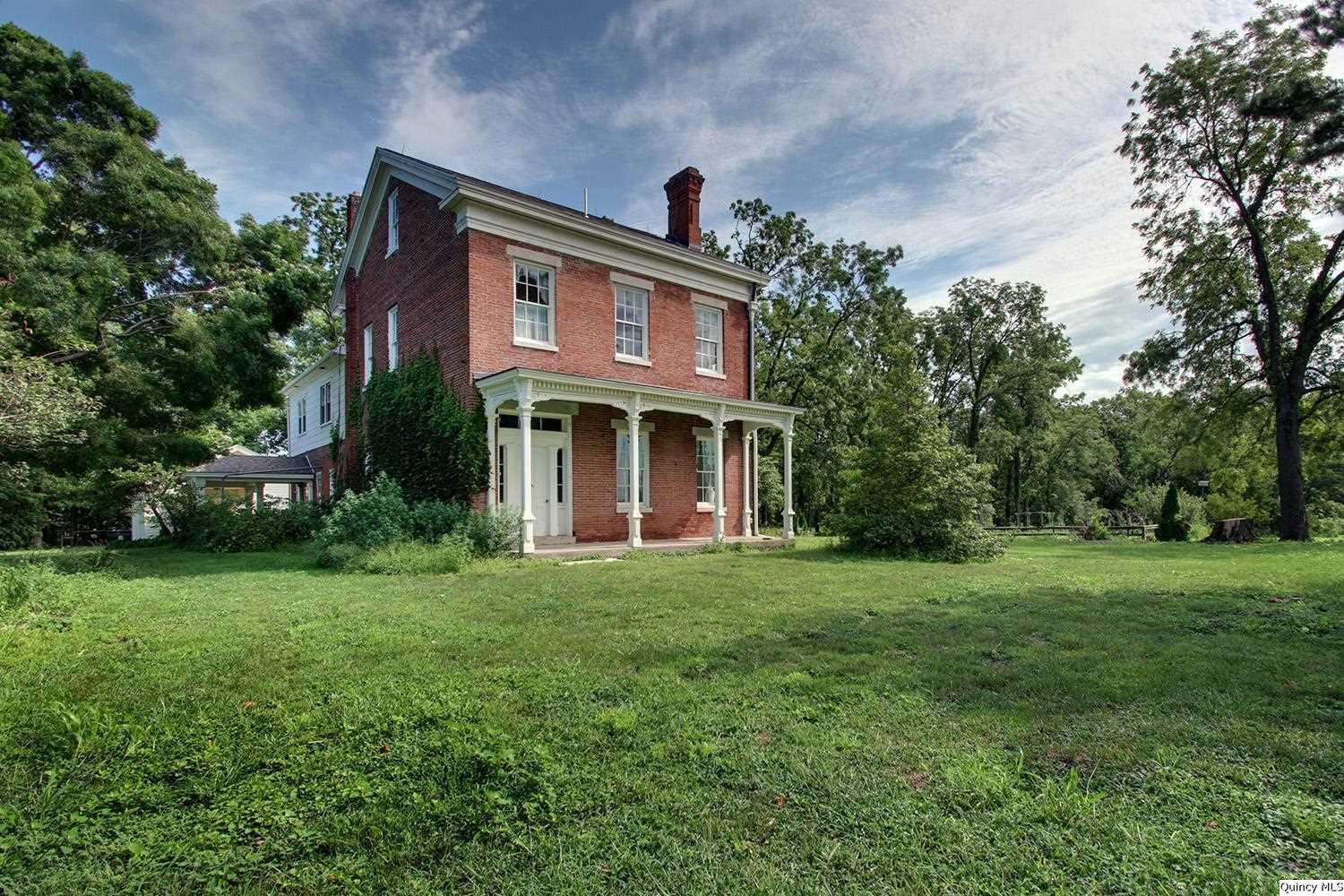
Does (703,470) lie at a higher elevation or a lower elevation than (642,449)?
lower

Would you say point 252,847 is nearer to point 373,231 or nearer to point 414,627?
point 414,627

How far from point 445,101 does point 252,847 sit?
12243 millimetres

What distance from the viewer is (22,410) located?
33.5ft

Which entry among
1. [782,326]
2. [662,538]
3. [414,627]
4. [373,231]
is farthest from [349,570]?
[782,326]

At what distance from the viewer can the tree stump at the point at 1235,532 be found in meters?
19.2

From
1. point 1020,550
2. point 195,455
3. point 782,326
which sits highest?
point 782,326

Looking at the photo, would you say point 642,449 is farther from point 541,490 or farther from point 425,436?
point 425,436

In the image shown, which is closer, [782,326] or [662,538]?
[662,538]

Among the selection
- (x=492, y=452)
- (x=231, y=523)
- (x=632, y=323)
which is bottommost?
(x=231, y=523)

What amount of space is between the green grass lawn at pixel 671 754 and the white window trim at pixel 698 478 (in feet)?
36.4

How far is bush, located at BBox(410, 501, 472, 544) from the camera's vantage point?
1215 centimetres

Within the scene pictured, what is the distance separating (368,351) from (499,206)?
728cm

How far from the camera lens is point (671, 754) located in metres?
3.10

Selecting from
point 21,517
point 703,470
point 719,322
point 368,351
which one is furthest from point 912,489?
Result: point 21,517
